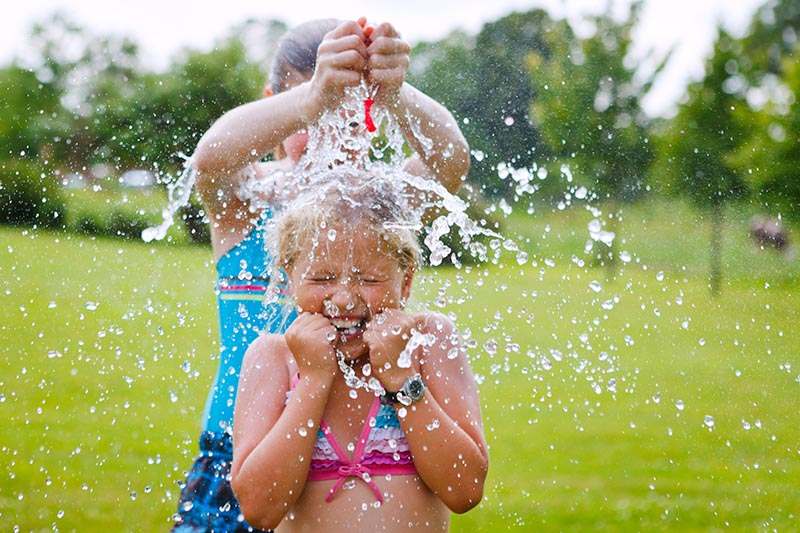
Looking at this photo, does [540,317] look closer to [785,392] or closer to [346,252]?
[785,392]

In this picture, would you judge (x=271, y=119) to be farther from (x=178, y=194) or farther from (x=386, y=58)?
(x=178, y=194)

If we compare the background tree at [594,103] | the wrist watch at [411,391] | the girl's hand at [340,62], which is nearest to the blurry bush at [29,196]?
the background tree at [594,103]

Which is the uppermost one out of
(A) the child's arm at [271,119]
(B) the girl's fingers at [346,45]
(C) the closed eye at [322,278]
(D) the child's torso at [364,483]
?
(B) the girl's fingers at [346,45]

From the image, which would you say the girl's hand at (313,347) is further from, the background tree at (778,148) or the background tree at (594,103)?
the background tree at (778,148)

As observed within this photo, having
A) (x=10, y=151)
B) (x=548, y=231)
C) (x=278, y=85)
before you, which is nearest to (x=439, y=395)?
(x=278, y=85)

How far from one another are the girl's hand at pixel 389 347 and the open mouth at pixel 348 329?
51mm

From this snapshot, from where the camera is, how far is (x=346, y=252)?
210 centimetres

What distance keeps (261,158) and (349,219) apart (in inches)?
13.9

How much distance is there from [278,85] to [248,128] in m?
0.39

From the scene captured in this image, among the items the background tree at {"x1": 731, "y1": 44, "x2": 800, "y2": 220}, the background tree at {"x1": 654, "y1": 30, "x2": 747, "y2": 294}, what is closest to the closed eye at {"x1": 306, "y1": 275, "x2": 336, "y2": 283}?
the background tree at {"x1": 731, "y1": 44, "x2": 800, "y2": 220}

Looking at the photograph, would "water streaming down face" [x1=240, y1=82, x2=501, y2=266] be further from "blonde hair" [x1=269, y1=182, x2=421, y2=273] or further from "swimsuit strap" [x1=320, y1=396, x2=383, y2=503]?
"swimsuit strap" [x1=320, y1=396, x2=383, y2=503]

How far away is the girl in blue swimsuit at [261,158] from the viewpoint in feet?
6.73

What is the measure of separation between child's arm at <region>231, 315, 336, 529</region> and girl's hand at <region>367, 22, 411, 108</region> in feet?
1.65

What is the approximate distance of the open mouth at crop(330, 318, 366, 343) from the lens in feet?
6.91
